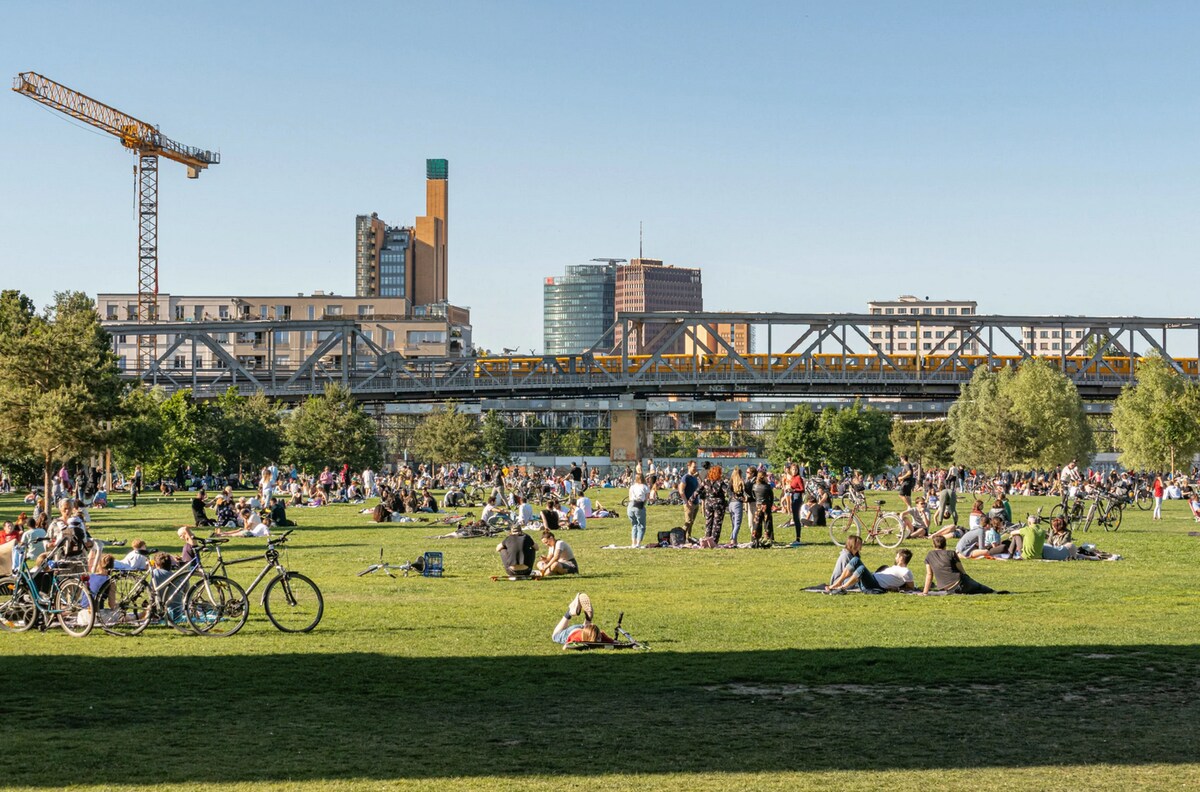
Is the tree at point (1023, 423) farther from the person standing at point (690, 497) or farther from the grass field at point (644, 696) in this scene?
the grass field at point (644, 696)

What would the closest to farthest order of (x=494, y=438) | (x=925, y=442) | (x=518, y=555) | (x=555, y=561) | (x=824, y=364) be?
(x=518, y=555)
(x=555, y=561)
(x=925, y=442)
(x=494, y=438)
(x=824, y=364)

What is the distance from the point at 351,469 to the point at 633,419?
4268cm

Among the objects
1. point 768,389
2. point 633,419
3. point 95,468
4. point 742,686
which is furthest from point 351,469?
point 742,686

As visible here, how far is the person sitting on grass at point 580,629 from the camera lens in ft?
55.7

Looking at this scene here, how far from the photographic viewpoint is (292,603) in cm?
1859

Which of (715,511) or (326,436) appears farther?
(326,436)

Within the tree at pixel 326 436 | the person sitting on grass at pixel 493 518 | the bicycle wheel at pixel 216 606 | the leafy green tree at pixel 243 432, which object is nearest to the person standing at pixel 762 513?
the person sitting on grass at pixel 493 518

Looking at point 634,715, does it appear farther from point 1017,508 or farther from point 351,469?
point 351,469

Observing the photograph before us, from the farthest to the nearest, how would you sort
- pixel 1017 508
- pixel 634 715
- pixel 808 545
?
pixel 1017 508, pixel 808 545, pixel 634 715

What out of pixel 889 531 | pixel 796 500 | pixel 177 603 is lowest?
pixel 889 531

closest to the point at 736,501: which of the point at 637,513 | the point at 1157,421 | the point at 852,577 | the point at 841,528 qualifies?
the point at 637,513

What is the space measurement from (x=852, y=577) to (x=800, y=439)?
71.3 meters

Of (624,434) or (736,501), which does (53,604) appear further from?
(624,434)

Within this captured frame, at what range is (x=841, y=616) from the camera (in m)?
19.7
